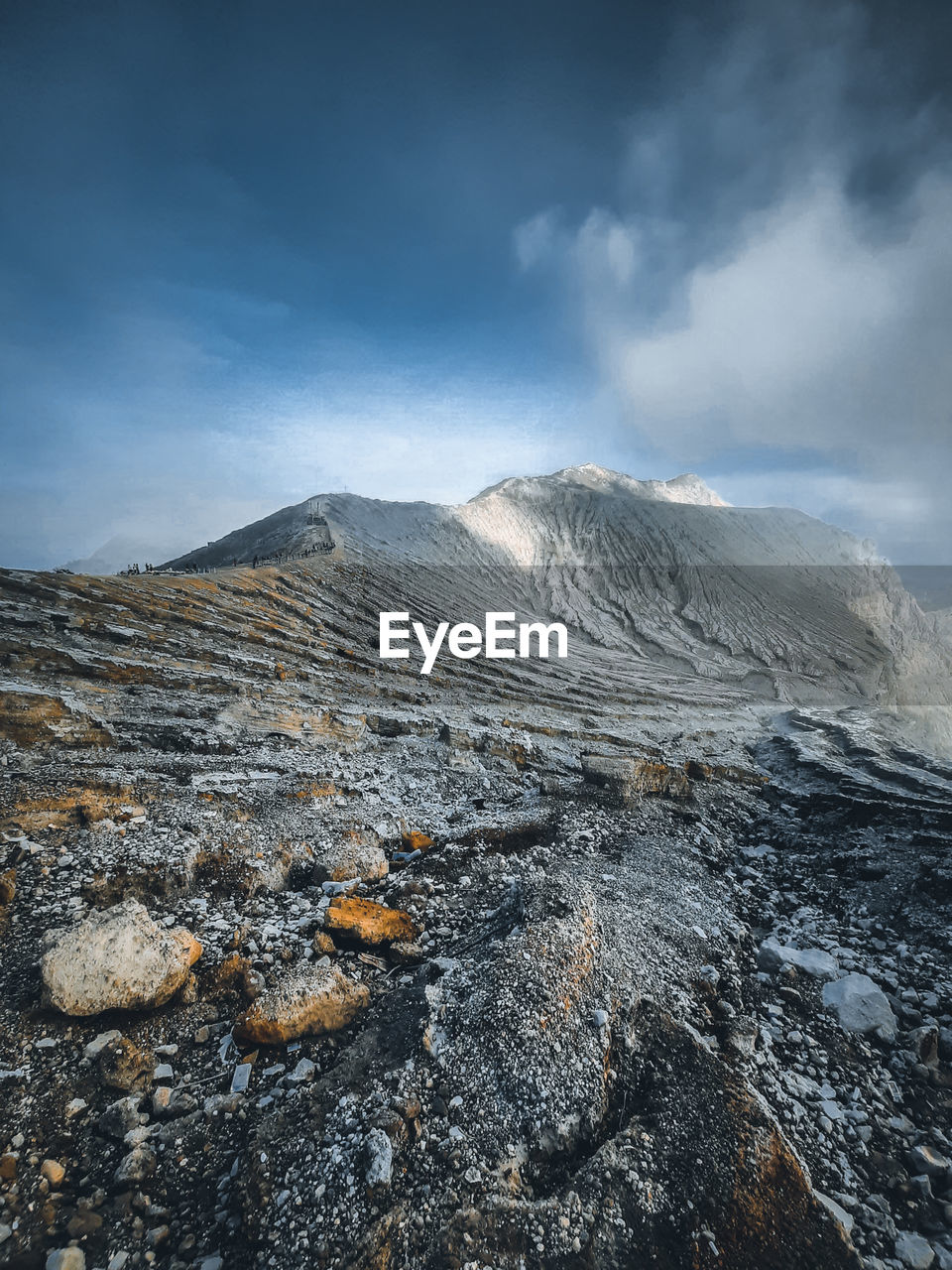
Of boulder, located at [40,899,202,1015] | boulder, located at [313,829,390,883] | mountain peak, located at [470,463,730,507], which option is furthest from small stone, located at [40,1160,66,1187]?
mountain peak, located at [470,463,730,507]

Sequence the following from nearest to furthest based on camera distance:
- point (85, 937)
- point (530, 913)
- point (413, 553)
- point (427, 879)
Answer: point (85, 937) → point (530, 913) → point (427, 879) → point (413, 553)

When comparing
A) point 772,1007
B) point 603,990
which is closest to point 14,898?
point 603,990

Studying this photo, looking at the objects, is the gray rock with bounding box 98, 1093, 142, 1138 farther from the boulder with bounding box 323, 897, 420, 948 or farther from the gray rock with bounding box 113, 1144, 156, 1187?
the boulder with bounding box 323, 897, 420, 948

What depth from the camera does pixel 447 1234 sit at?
8.50 ft

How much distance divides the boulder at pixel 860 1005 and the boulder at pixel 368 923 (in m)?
3.75

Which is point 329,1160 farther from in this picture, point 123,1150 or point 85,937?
point 85,937

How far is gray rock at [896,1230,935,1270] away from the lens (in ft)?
8.98

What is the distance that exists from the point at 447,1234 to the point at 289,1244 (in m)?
0.77

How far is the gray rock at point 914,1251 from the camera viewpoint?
274cm

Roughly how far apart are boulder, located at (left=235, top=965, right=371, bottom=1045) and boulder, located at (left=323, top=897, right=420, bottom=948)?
0.60 meters

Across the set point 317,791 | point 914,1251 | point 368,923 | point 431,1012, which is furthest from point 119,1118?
point 317,791

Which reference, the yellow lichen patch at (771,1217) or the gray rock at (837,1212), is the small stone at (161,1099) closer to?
the yellow lichen patch at (771,1217)

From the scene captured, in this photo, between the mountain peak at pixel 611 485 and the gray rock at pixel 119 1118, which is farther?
the mountain peak at pixel 611 485

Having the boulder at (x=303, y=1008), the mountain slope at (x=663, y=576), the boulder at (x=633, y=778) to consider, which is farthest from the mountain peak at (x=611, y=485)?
the boulder at (x=303, y=1008)
